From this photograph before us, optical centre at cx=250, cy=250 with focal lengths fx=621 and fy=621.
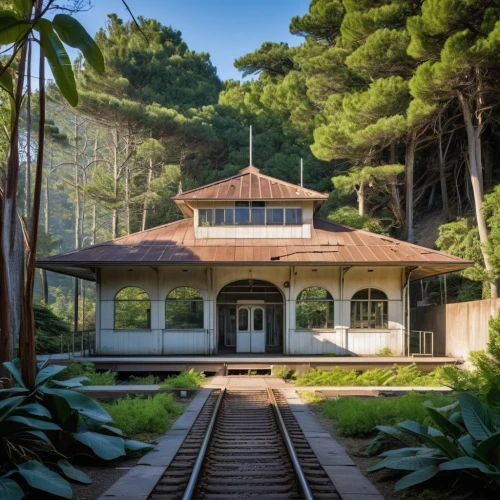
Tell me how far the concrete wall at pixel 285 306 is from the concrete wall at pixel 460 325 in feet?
6.28

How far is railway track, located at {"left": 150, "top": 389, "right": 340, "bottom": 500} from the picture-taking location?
21.7 ft

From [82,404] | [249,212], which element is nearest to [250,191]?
[249,212]

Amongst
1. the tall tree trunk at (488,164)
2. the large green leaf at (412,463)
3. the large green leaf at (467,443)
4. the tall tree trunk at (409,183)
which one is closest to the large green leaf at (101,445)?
the large green leaf at (412,463)

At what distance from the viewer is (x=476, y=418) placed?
6.21 m

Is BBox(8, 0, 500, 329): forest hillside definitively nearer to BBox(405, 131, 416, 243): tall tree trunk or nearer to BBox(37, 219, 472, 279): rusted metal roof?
BBox(405, 131, 416, 243): tall tree trunk

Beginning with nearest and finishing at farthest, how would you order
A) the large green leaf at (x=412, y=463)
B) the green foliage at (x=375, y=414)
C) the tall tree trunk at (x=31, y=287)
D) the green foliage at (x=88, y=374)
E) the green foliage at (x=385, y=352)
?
the large green leaf at (x=412, y=463) → the tall tree trunk at (x=31, y=287) → the green foliage at (x=375, y=414) → the green foliage at (x=88, y=374) → the green foliage at (x=385, y=352)

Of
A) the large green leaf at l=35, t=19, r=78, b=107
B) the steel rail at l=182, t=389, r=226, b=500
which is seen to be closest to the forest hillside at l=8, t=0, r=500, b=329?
the steel rail at l=182, t=389, r=226, b=500

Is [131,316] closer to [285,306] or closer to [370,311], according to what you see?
[285,306]

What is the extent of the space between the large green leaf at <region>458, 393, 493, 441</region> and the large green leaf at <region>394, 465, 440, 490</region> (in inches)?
21.0

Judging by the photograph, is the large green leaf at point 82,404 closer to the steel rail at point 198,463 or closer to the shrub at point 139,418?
the steel rail at point 198,463

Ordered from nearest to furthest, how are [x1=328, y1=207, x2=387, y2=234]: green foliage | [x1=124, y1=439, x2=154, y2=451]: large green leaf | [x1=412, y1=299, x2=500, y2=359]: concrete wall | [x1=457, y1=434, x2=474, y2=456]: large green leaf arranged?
1. [x1=457, y1=434, x2=474, y2=456]: large green leaf
2. [x1=124, y1=439, x2=154, y2=451]: large green leaf
3. [x1=412, y1=299, x2=500, y2=359]: concrete wall
4. [x1=328, y1=207, x2=387, y2=234]: green foliage

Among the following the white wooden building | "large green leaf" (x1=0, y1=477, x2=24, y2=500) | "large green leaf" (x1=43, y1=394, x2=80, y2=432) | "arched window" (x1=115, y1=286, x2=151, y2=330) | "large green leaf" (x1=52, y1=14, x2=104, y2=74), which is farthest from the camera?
"arched window" (x1=115, y1=286, x2=151, y2=330)

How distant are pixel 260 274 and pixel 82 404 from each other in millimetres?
14979

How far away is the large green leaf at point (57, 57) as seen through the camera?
224 inches
